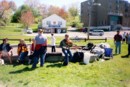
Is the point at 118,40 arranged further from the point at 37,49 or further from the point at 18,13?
the point at 18,13

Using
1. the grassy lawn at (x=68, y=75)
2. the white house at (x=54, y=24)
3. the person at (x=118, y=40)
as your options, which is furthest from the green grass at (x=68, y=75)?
the white house at (x=54, y=24)

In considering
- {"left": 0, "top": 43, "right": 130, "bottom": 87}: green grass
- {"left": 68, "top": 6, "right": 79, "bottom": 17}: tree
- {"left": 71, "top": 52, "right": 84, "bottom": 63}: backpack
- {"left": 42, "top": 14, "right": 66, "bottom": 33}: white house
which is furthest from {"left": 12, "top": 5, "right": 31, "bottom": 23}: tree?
{"left": 0, "top": 43, "right": 130, "bottom": 87}: green grass

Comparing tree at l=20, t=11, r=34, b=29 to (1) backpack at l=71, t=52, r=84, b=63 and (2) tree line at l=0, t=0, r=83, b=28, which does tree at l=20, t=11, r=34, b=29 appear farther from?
(1) backpack at l=71, t=52, r=84, b=63

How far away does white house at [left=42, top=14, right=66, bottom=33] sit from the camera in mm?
99875

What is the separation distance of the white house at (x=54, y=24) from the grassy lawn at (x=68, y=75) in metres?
82.7

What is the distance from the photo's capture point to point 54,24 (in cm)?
10075

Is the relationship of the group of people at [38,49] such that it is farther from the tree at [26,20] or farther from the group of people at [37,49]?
the tree at [26,20]

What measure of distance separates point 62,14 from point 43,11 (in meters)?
17.0

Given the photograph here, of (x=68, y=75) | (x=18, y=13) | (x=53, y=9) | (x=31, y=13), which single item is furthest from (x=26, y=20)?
(x=68, y=75)

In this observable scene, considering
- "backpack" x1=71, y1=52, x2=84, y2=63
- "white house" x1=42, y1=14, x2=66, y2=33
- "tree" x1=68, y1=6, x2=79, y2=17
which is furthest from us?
"tree" x1=68, y1=6, x2=79, y2=17

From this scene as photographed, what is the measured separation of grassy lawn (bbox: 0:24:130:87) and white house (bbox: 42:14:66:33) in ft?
271

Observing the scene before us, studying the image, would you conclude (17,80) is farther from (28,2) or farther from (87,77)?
(28,2)

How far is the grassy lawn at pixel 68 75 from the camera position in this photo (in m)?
12.8

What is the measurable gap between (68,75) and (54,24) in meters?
86.9
